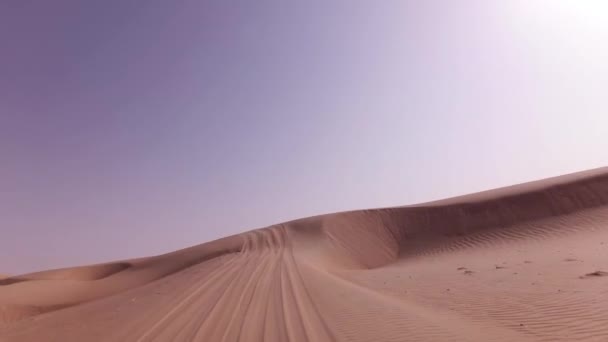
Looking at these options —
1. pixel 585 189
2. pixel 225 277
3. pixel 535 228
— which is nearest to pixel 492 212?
pixel 535 228

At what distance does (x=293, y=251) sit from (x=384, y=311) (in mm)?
14302

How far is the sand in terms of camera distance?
6.98 meters

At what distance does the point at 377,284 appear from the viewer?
13.1 metres

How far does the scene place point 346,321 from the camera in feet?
24.7

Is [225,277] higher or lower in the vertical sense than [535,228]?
higher

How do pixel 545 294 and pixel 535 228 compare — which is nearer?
pixel 545 294

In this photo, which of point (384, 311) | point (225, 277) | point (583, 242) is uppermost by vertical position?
point (225, 277)

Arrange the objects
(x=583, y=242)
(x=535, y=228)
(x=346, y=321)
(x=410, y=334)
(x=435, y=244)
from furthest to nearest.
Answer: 1. (x=435, y=244)
2. (x=535, y=228)
3. (x=583, y=242)
4. (x=346, y=321)
5. (x=410, y=334)

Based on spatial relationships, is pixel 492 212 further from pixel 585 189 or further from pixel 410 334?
pixel 410 334

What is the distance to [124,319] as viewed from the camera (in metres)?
9.26

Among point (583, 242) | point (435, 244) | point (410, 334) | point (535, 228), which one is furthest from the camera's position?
point (435, 244)

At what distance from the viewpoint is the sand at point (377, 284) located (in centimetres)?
698

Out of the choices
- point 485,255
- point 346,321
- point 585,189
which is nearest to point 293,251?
point 485,255

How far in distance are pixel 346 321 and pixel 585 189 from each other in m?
23.7
